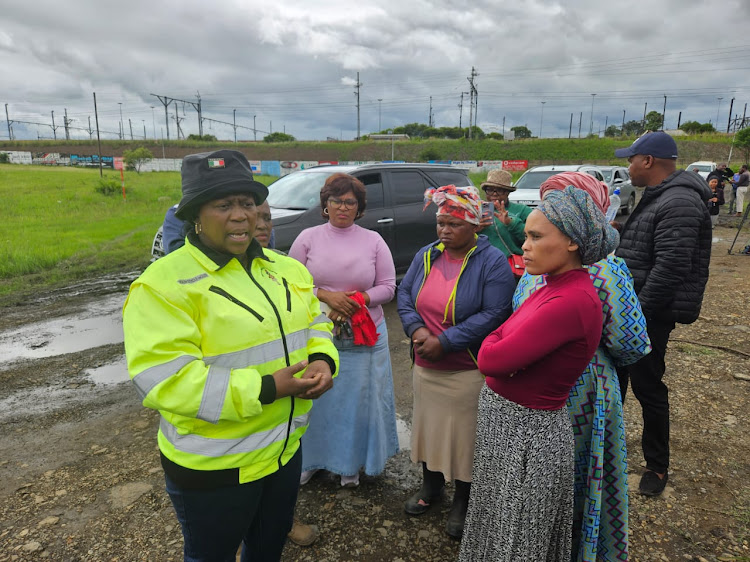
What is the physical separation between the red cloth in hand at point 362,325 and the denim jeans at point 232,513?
108 cm

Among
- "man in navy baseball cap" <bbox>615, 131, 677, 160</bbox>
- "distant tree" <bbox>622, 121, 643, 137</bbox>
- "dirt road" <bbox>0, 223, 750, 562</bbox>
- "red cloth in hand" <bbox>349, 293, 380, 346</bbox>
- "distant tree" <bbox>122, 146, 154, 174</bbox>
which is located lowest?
"dirt road" <bbox>0, 223, 750, 562</bbox>

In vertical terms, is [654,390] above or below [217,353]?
below

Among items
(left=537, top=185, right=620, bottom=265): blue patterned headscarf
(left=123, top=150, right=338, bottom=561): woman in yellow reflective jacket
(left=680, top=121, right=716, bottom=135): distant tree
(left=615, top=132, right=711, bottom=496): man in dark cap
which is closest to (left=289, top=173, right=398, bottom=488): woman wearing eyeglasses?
(left=123, top=150, right=338, bottom=561): woman in yellow reflective jacket

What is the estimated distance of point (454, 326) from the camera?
2.50 metres

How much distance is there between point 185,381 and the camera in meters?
1.40

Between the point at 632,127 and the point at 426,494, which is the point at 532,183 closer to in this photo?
the point at 426,494

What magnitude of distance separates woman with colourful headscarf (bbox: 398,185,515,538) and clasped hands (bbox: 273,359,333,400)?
0.87 metres

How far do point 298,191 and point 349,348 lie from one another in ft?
13.4

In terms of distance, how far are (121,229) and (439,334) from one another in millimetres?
13252

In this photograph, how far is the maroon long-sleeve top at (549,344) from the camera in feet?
5.79

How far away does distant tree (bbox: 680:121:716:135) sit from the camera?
57250 millimetres

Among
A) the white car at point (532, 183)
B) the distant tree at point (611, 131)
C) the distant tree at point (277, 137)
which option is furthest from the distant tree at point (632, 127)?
the white car at point (532, 183)

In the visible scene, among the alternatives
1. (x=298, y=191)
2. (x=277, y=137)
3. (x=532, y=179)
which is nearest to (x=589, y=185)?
(x=298, y=191)

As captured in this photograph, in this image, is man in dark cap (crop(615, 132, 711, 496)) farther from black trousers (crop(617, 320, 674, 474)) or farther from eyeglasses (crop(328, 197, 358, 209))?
eyeglasses (crop(328, 197, 358, 209))
